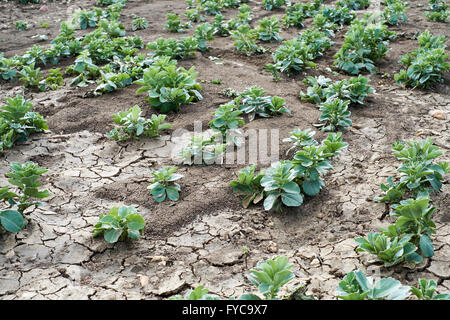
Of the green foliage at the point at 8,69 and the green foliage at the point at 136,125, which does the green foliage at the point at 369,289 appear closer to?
the green foliage at the point at 136,125

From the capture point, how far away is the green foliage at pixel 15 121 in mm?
4441

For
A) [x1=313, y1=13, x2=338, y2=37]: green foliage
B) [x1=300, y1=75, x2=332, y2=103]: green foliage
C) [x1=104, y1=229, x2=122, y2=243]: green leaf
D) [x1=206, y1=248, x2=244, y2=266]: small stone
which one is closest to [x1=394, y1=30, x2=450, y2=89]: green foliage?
[x1=300, y1=75, x2=332, y2=103]: green foliage

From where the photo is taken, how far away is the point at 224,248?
3.23m

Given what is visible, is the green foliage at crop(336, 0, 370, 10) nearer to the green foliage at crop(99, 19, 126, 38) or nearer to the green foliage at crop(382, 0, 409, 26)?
the green foliage at crop(382, 0, 409, 26)

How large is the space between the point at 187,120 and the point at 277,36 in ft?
9.84

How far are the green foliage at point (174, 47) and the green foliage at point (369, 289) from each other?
4427mm

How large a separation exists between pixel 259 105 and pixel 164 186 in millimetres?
1592

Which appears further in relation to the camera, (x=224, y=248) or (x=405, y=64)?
(x=405, y=64)

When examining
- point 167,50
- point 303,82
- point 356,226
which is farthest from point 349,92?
point 167,50

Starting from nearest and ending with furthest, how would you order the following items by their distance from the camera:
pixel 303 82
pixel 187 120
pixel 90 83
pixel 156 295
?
1. pixel 156 295
2. pixel 187 120
3. pixel 303 82
4. pixel 90 83

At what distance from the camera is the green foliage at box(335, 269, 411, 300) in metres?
2.38

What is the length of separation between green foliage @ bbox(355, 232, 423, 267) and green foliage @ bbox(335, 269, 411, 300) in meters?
0.34

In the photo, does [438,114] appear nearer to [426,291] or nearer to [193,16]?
[426,291]

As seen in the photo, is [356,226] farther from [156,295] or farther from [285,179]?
[156,295]
